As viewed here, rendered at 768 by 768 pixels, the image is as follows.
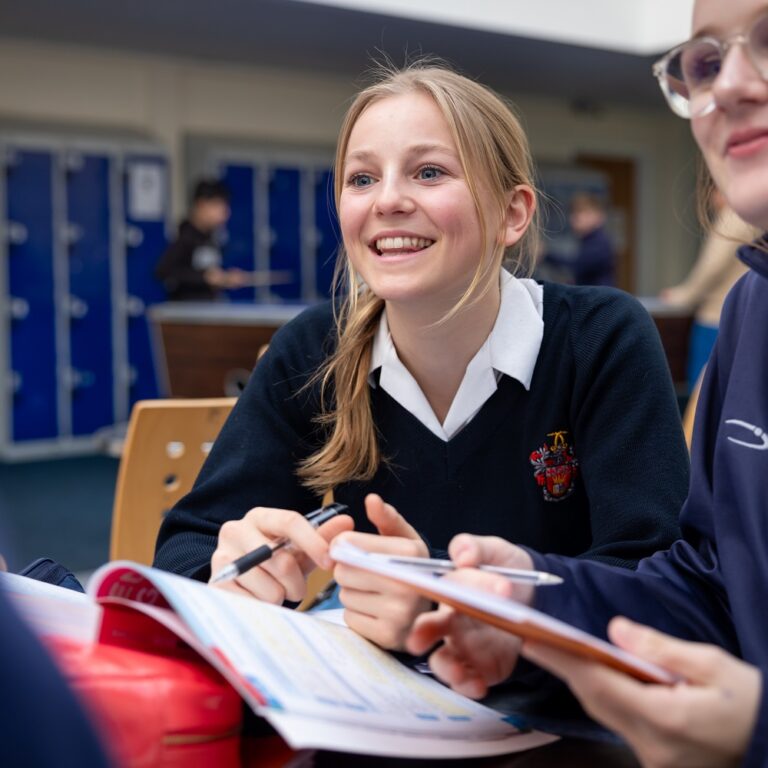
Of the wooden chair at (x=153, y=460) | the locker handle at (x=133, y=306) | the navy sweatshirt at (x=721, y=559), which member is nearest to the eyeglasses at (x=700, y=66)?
the navy sweatshirt at (x=721, y=559)

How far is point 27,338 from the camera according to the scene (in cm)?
736

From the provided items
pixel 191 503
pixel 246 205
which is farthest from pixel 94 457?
pixel 191 503

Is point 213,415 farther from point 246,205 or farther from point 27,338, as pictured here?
point 246,205

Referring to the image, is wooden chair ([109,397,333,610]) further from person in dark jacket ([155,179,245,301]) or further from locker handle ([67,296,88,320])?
locker handle ([67,296,88,320])

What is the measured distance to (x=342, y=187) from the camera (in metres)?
1.31

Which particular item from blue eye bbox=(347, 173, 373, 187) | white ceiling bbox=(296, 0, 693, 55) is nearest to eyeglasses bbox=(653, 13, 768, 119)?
blue eye bbox=(347, 173, 373, 187)

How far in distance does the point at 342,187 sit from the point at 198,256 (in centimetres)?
541

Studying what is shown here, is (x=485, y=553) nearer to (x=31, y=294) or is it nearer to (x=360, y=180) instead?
(x=360, y=180)

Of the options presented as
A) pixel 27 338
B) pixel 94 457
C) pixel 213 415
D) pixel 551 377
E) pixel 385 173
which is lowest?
pixel 94 457

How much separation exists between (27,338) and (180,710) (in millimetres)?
7155

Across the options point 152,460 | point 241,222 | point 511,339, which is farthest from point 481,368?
point 241,222

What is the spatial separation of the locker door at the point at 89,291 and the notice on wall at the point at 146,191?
0.19m

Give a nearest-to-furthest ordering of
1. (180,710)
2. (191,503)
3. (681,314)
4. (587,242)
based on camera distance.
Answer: (180,710) → (191,503) → (681,314) → (587,242)

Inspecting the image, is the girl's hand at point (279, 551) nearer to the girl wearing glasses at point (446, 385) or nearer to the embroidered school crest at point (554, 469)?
the girl wearing glasses at point (446, 385)
